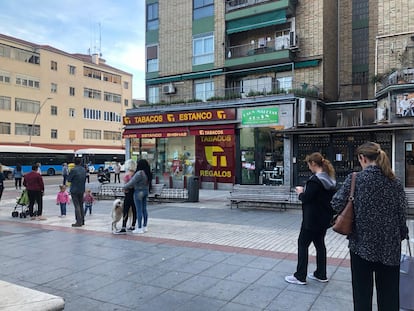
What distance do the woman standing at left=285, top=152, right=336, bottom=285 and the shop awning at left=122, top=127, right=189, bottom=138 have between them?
57.7 feet

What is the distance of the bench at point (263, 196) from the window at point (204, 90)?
1242cm

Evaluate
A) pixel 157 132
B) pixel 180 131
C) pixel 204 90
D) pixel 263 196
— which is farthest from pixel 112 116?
pixel 263 196

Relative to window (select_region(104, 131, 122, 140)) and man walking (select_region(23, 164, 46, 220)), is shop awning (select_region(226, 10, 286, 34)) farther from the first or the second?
window (select_region(104, 131, 122, 140))

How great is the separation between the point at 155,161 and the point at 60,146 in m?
34.1

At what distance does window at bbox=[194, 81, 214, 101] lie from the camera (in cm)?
2470

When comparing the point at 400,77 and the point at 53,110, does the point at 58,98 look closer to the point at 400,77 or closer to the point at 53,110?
the point at 53,110

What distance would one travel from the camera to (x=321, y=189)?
15.9ft

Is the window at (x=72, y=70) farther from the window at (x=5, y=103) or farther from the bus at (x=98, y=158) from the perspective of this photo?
the bus at (x=98, y=158)

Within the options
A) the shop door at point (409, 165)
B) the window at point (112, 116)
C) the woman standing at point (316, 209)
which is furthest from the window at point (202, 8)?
the window at point (112, 116)

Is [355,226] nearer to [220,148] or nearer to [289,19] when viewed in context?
[220,148]

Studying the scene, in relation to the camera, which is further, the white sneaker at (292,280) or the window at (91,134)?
the window at (91,134)

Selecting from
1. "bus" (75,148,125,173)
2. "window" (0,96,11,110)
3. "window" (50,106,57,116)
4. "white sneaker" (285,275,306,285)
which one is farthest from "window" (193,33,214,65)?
"window" (50,106,57,116)

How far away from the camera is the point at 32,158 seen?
Result: 126ft

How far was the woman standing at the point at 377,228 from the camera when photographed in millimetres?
3055
